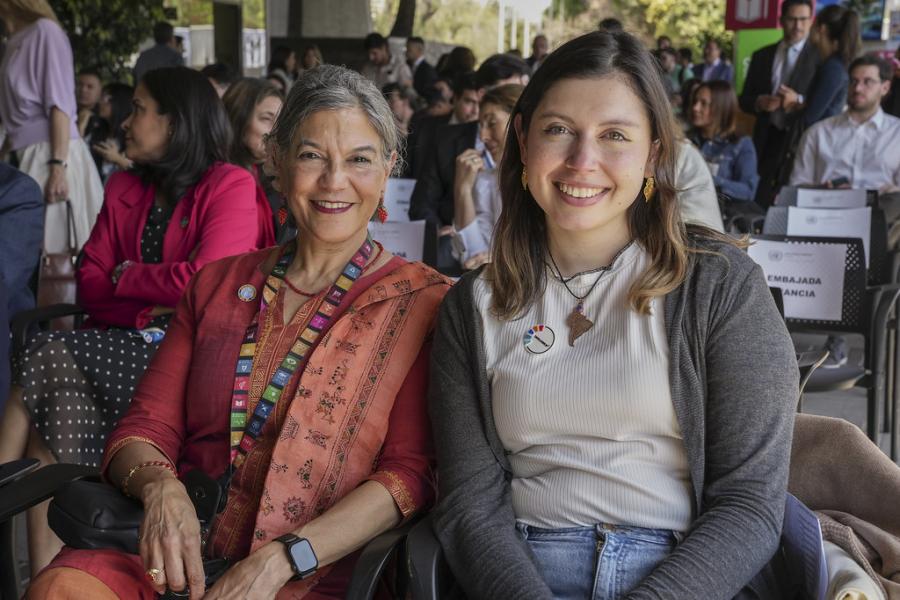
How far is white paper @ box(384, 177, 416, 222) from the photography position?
5594 millimetres

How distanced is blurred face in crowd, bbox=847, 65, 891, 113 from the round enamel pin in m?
5.44

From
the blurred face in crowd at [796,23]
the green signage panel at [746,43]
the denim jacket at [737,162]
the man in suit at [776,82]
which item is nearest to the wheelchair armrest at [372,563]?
the denim jacket at [737,162]

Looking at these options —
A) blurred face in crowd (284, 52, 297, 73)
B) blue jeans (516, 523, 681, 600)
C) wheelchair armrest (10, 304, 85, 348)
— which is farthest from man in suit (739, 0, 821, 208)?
blue jeans (516, 523, 681, 600)

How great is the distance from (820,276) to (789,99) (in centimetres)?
465

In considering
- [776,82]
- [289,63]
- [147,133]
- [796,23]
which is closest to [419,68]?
[289,63]

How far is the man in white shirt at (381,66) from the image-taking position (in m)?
12.3

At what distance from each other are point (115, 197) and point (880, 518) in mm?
2457

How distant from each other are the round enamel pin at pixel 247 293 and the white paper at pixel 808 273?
7.25ft

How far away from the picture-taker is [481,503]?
5.98ft

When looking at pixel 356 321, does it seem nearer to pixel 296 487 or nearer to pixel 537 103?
pixel 296 487

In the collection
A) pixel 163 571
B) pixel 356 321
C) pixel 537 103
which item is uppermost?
pixel 537 103

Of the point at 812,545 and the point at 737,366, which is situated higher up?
the point at 737,366

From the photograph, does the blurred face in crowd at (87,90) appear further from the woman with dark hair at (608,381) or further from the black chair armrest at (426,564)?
the black chair armrest at (426,564)

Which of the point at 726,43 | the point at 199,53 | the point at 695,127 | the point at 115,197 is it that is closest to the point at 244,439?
the point at 115,197
